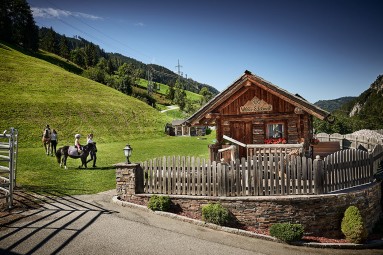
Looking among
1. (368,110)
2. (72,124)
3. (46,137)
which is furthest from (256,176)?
(368,110)

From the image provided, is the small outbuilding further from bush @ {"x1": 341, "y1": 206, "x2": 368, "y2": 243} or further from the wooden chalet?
bush @ {"x1": 341, "y1": 206, "x2": 368, "y2": 243}

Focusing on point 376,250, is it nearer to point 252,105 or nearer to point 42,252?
point 252,105

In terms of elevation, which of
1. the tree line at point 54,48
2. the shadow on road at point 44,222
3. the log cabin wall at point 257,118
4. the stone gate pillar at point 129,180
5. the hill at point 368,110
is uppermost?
the tree line at point 54,48

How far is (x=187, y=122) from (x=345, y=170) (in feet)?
27.2

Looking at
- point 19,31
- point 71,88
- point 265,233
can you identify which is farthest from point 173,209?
point 19,31

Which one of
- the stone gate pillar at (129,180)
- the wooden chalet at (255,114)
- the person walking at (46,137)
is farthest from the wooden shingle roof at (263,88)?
the person walking at (46,137)

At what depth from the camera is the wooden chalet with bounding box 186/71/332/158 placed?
1433 cm

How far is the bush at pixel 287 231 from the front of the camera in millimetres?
8766

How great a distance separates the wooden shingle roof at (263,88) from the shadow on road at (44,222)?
7.71 m

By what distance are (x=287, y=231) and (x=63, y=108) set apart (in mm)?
42846

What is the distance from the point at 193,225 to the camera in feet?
30.9

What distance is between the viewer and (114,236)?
313 inches

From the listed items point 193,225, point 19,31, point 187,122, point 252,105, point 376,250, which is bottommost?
point 376,250

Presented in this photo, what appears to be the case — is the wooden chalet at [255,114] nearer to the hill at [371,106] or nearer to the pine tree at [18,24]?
the pine tree at [18,24]
